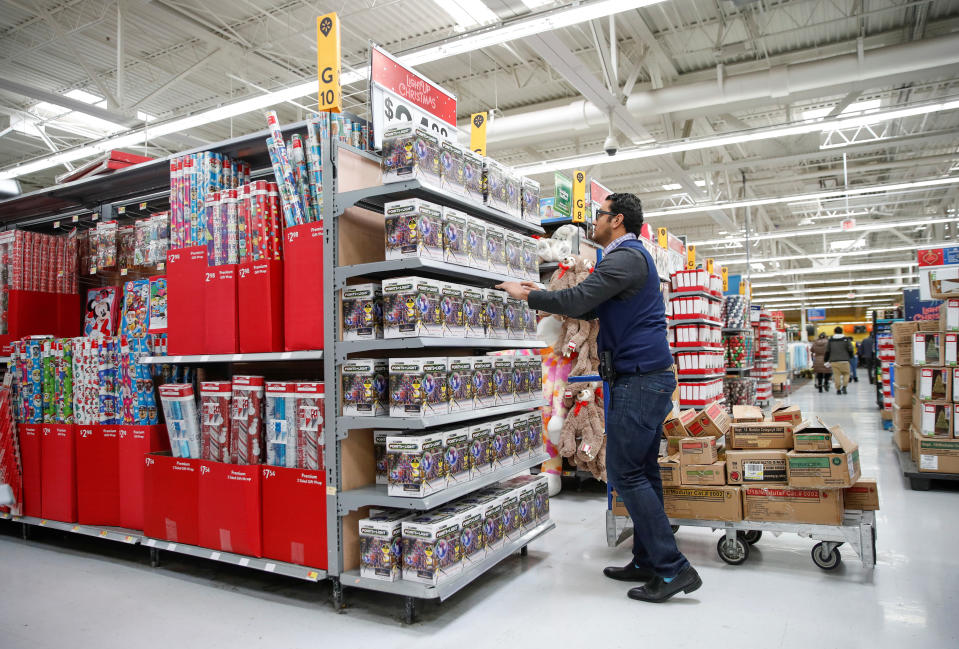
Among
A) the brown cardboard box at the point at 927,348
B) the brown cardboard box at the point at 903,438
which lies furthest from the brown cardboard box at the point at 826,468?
the brown cardboard box at the point at 903,438

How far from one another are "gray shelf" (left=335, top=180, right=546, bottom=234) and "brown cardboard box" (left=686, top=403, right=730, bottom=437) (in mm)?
1528

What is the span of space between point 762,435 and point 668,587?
44.8 inches

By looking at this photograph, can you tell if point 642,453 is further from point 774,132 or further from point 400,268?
point 774,132

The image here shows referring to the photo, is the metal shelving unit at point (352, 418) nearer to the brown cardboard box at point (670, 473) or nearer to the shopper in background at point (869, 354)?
the brown cardboard box at point (670, 473)

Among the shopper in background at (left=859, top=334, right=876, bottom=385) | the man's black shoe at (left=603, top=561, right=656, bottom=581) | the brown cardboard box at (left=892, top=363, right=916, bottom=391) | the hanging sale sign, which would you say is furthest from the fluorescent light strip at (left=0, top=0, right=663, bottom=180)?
the shopper in background at (left=859, top=334, right=876, bottom=385)

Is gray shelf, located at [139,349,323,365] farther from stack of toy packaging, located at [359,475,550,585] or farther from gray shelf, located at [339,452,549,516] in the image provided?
stack of toy packaging, located at [359,475,550,585]

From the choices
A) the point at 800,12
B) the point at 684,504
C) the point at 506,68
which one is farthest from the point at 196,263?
the point at 800,12

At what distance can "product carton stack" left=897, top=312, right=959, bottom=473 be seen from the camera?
5.09 meters

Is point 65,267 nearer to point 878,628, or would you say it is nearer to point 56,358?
point 56,358

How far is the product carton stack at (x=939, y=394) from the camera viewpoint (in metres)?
5.09

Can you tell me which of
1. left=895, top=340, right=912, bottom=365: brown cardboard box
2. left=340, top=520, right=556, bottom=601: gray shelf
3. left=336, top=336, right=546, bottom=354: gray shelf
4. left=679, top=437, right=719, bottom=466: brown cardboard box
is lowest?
left=340, top=520, right=556, bottom=601: gray shelf

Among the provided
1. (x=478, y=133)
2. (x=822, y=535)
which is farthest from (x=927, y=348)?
(x=478, y=133)

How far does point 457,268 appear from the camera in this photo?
9.89 feet

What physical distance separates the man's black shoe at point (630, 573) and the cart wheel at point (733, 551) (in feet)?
1.79
